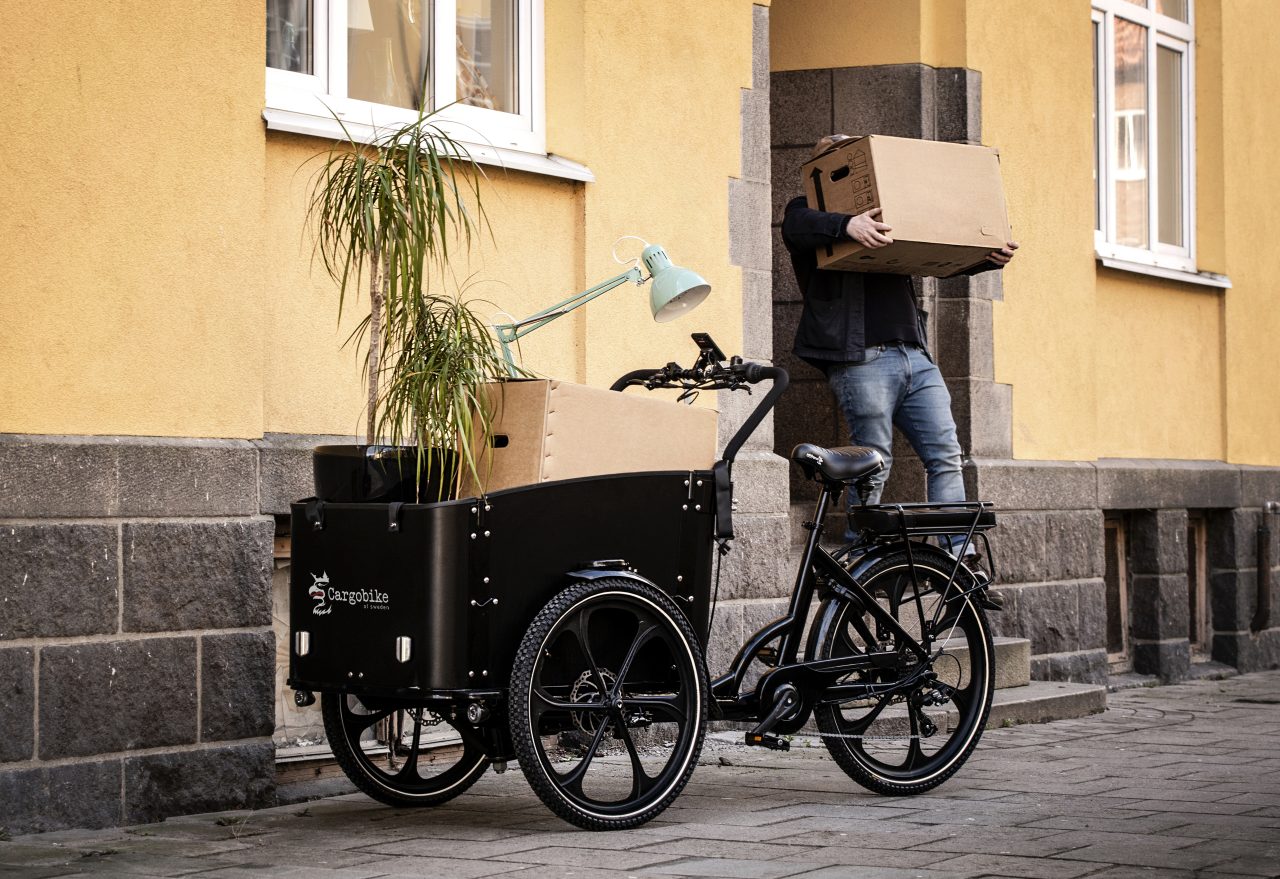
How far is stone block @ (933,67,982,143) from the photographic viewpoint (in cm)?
905

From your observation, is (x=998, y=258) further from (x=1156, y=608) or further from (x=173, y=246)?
(x=1156, y=608)

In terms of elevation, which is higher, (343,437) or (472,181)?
(472,181)

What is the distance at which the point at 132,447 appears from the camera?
541cm

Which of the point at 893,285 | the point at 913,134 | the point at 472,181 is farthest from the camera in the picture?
the point at 913,134

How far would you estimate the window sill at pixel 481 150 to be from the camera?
5926 mm

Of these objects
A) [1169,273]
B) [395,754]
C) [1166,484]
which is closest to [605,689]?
[395,754]

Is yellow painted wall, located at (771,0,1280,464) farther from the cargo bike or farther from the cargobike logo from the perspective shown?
the cargobike logo

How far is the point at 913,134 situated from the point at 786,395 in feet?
4.67

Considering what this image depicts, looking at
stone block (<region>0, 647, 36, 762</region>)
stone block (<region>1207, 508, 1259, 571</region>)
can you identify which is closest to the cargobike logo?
stone block (<region>0, 647, 36, 762</region>)

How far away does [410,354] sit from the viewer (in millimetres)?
5258

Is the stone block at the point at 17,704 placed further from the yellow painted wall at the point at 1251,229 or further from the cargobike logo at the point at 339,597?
the yellow painted wall at the point at 1251,229

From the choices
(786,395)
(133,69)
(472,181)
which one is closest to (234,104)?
(133,69)

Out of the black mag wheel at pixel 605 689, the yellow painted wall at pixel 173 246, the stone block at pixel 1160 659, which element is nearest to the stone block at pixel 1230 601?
the stone block at pixel 1160 659

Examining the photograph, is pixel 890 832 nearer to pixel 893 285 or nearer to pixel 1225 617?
pixel 893 285
